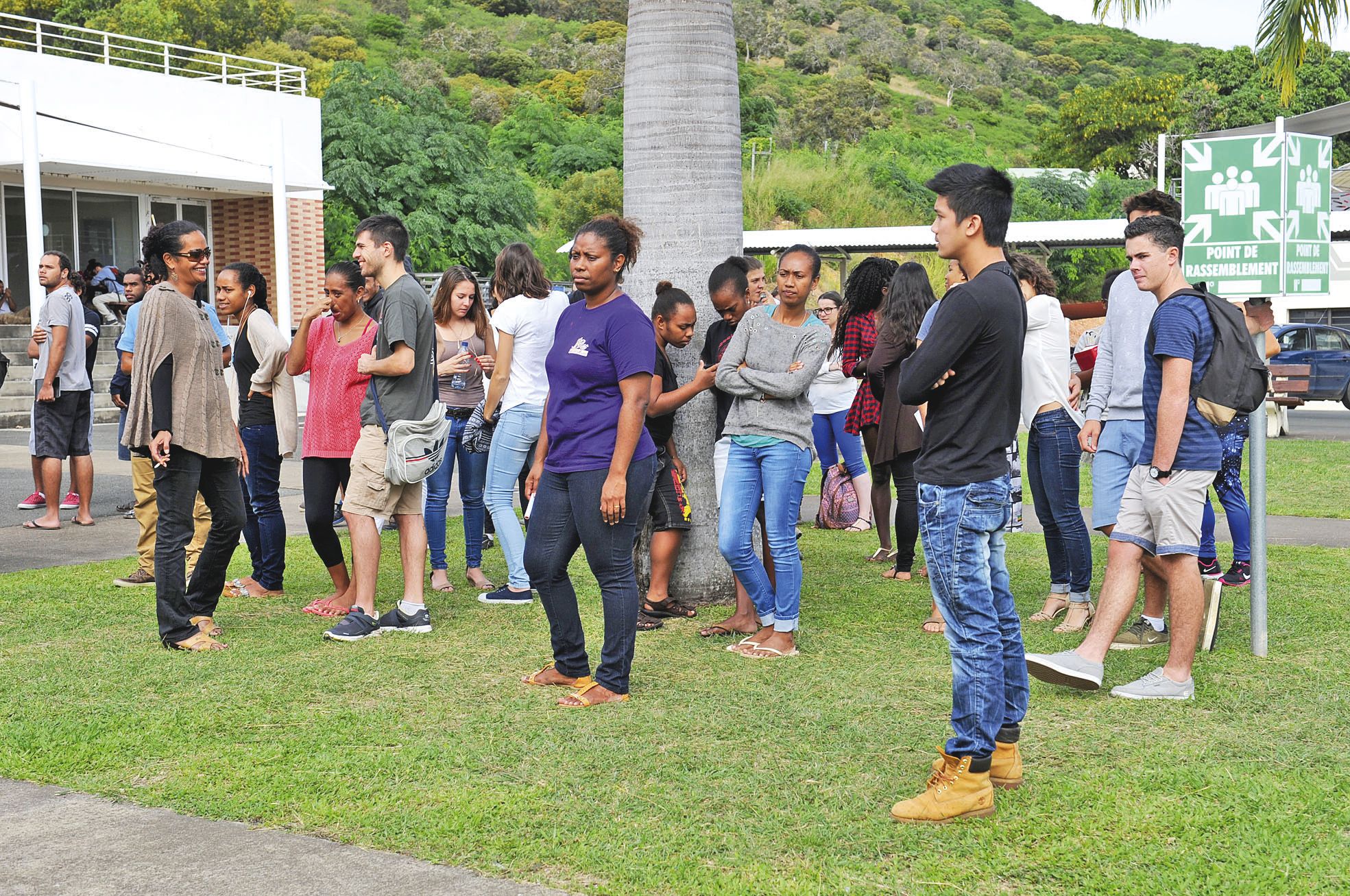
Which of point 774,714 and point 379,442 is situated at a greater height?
point 379,442

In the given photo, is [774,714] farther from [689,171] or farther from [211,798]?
[689,171]

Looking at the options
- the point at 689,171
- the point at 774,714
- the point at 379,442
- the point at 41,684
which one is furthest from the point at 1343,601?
the point at 41,684

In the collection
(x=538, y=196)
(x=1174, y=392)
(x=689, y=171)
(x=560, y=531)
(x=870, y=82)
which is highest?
(x=870, y=82)

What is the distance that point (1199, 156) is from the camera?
6547mm

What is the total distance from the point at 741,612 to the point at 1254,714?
2.51 m

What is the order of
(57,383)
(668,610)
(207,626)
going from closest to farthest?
(207,626)
(668,610)
(57,383)

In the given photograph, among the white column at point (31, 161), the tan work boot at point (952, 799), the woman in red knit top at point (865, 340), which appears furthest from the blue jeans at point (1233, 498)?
the white column at point (31, 161)

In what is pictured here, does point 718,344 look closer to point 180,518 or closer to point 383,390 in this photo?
point 383,390

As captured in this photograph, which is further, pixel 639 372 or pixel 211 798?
pixel 639 372

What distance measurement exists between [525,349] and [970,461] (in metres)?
3.62

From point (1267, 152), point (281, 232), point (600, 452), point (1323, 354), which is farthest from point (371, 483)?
point (1323, 354)

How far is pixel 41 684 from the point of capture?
5.63 m

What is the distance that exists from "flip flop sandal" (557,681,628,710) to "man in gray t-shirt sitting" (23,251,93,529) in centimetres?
614

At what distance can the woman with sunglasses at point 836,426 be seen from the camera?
32.2 ft
